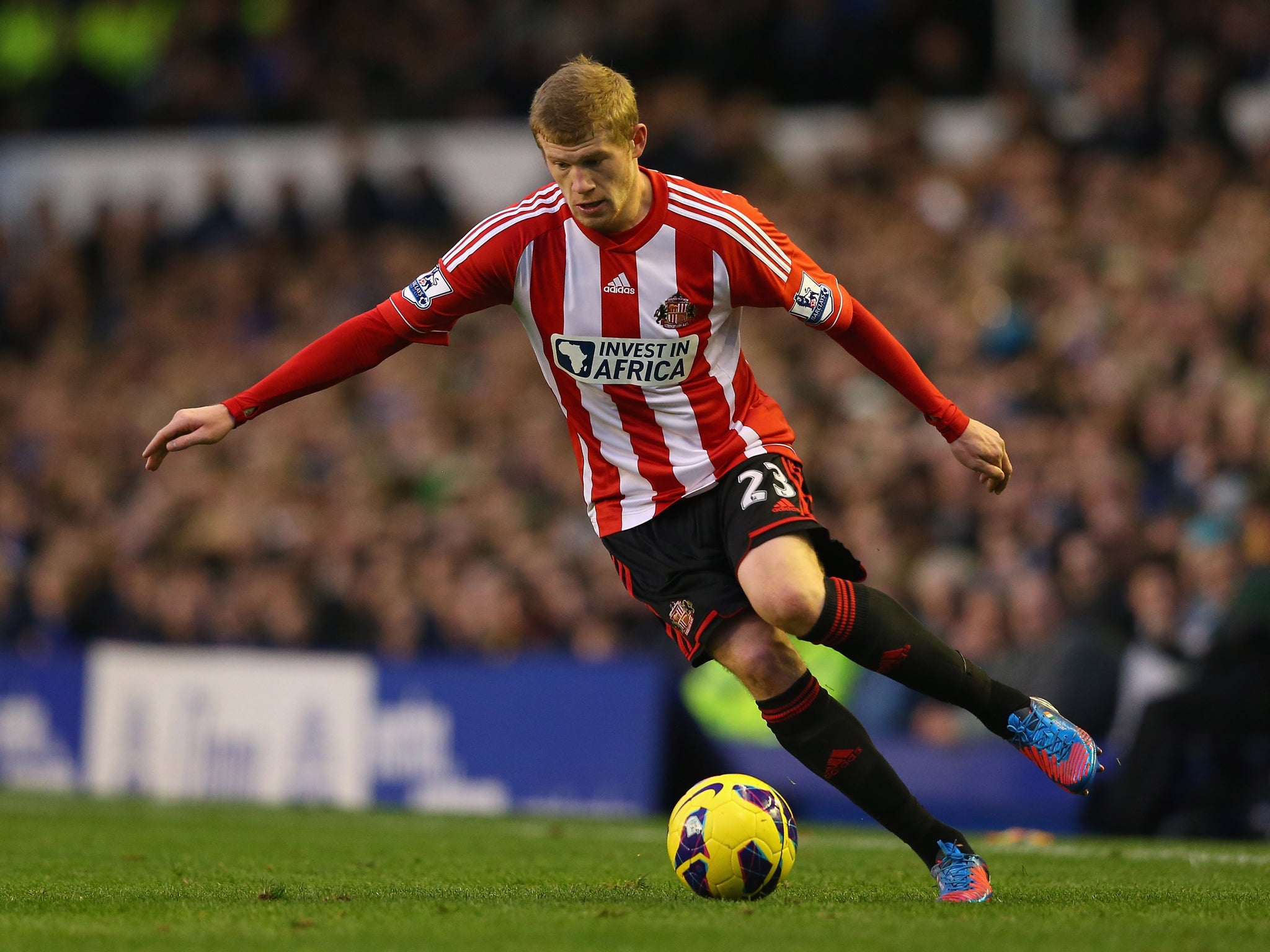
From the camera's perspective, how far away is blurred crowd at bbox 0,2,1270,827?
9.77 m

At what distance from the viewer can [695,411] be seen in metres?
5.24

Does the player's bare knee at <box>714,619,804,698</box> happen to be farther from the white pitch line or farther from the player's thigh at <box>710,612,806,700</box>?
the white pitch line

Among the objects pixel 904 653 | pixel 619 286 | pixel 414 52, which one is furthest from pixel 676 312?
pixel 414 52

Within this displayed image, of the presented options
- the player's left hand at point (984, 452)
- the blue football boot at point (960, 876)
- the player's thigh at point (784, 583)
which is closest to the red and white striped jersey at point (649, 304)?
the player's thigh at point (784, 583)

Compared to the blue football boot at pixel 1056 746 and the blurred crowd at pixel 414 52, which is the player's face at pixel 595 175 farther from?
the blurred crowd at pixel 414 52

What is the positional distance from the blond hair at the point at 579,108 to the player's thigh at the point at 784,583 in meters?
1.23

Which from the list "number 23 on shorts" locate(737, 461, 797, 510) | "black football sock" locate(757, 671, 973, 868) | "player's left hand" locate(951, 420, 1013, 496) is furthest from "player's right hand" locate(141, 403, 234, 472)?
"player's left hand" locate(951, 420, 1013, 496)

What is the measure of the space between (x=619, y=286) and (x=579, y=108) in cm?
56

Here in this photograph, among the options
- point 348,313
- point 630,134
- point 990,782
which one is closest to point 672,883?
point 630,134

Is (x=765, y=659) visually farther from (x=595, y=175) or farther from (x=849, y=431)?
(x=849, y=431)

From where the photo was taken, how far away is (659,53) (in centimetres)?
1606

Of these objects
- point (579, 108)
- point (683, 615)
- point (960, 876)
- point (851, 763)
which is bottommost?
point (960, 876)

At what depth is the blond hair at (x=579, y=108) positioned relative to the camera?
4.81m

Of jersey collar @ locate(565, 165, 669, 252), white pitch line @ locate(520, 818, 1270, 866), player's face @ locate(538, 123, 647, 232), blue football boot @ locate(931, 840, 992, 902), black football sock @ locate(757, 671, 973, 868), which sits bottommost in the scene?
white pitch line @ locate(520, 818, 1270, 866)
